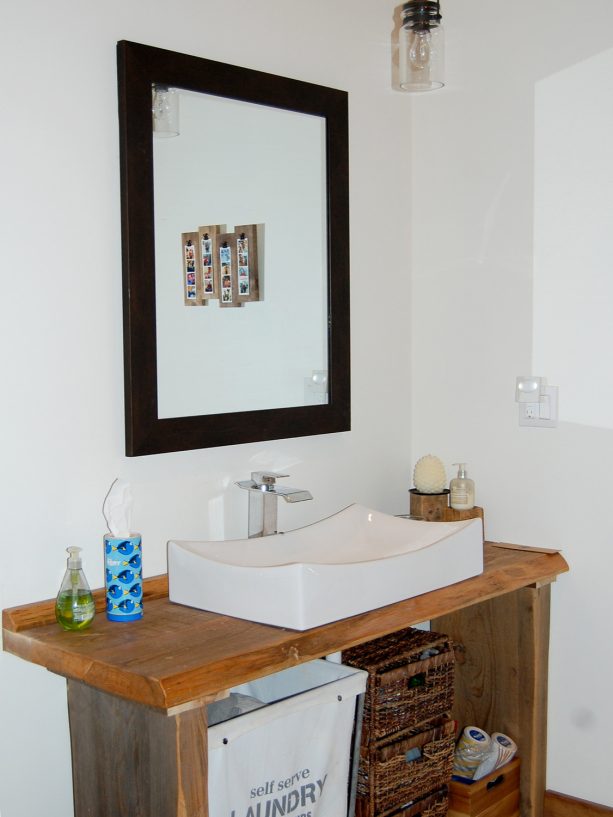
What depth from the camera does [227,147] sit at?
6.70 ft

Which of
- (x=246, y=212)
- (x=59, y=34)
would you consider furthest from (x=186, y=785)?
(x=59, y=34)

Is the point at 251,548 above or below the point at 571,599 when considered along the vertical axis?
above

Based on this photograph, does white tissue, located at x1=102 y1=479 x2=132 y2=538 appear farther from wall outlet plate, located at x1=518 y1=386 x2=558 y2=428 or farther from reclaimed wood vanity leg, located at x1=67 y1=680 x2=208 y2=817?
wall outlet plate, located at x1=518 y1=386 x2=558 y2=428

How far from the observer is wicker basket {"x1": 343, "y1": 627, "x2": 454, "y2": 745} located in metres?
2.06

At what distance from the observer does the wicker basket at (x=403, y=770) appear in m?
2.07

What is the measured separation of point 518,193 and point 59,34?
1190 millimetres

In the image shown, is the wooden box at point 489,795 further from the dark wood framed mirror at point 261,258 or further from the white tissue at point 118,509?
the white tissue at point 118,509

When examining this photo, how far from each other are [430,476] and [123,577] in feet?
3.14

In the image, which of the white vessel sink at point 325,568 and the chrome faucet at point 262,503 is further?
the chrome faucet at point 262,503

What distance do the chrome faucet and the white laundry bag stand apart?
1.00ft

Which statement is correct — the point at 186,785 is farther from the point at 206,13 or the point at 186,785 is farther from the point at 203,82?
Result: the point at 206,13

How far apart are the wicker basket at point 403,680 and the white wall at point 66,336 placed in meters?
0.44

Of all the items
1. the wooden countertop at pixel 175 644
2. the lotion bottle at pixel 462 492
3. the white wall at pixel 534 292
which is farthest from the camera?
the lotion bottle at pixel 462 492

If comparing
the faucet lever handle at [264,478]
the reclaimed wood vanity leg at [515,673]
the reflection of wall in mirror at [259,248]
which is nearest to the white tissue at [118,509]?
the reflection of wall in mirror at [259,248]
